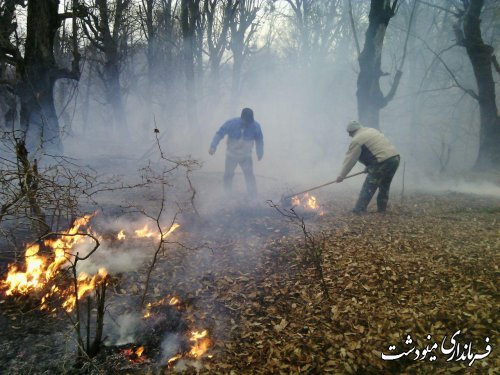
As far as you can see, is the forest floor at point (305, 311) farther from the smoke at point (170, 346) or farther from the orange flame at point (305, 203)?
the orange flame at point (305, 203)

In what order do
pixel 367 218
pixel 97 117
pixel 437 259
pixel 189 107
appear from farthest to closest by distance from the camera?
1. pixel 97 117
2. pixel 189 107
3. pixel 367 218
4. pixel 437 259

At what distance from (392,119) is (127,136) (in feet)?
67.3

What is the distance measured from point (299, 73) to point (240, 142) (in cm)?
2105

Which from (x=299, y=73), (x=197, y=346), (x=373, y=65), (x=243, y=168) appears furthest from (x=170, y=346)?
(x=299, y=73)

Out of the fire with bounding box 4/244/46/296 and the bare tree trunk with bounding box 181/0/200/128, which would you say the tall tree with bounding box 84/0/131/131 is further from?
the fire with bounding box 4/244/46/296

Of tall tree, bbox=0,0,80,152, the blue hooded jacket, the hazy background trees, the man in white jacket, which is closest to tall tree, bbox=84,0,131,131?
the hazy background trees

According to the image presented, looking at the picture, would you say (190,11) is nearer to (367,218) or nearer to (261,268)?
(367,218)

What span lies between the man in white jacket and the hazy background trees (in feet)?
14.1

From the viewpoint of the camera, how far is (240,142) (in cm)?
870

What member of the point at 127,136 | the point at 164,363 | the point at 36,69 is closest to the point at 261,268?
the point at 164,363

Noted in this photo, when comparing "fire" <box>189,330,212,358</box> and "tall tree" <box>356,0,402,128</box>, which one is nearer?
"fire" <box>189,330,212,358</box>

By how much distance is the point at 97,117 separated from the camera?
3806 cm

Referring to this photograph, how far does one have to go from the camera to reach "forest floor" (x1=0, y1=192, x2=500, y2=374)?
3199 millimetres

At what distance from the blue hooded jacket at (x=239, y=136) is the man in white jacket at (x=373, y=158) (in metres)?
2.55
